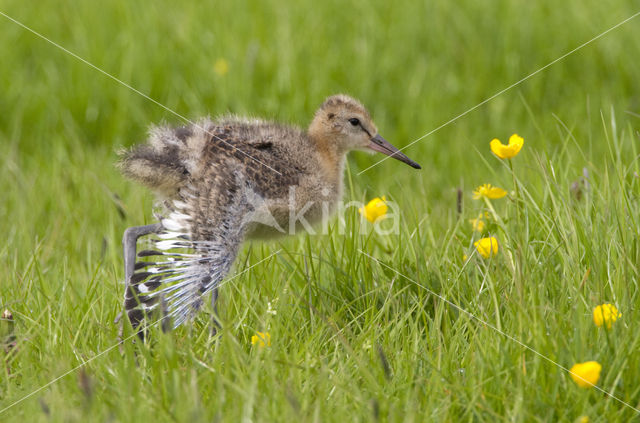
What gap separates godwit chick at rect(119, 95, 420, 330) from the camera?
10.4ft

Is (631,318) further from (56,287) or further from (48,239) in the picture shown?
(48,239)

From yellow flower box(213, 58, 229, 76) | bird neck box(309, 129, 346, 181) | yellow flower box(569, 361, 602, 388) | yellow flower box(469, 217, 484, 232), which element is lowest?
yellow flower box(569, 361, 602, 388)

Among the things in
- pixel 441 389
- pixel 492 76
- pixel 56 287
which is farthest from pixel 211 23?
pixel 441 389

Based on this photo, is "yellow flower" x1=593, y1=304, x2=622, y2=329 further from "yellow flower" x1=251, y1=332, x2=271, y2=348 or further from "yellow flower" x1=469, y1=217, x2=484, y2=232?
"yellow flower" x1=251, y1=332, x2=271, y2=348

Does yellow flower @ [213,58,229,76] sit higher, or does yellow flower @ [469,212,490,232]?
yellow flower @ [213,58,229,76]

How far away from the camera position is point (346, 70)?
6348 millimetres

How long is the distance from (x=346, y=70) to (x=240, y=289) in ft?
10.6

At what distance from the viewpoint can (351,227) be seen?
3.79 m

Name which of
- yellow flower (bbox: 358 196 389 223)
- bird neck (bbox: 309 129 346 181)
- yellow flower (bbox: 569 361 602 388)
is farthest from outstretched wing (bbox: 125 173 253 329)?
yellow flower (bbox: 569 361 602 388)

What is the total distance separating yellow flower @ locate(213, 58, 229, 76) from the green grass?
0.15 ft

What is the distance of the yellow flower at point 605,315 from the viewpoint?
2686mm

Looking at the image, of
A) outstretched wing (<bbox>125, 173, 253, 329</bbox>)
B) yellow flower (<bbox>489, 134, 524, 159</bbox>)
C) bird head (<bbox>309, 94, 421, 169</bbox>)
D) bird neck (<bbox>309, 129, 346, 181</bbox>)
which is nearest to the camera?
outstretched wing (<bbox>125, 173, 253, 329</bbox>)

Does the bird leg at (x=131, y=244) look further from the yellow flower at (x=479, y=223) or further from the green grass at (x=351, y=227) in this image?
the yellow flower at (x=479, y=223)

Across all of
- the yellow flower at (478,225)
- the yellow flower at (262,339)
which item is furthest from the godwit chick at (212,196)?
the yellow flower at (478,225)
